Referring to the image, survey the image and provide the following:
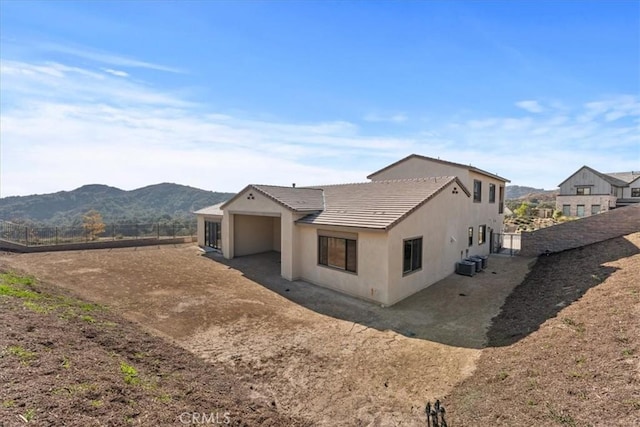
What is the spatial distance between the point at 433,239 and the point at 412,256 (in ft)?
6.23

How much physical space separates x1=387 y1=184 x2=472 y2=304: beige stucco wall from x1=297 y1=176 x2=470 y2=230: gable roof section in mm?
334

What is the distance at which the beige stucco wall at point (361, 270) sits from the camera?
1065 cm

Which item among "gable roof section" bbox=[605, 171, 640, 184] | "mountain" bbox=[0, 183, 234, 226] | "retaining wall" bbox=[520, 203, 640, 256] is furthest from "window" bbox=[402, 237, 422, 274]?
"mountain" bbox=[0, 183, 234, 226]

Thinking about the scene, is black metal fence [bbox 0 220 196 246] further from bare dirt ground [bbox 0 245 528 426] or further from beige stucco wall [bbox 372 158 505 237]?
beige stucco wall [bbox 372 158 505 237]

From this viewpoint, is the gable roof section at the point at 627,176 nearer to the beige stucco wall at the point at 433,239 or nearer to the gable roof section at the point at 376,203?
the beige stucco wall at the point at 433,239

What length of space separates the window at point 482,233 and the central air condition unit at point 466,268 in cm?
456

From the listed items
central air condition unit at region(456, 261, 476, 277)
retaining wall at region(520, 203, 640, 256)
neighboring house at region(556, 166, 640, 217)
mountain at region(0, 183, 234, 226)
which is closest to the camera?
central air condition unit at region(456, 261, 476, 277)

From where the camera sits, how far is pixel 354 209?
43.2 feet

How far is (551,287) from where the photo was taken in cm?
1120

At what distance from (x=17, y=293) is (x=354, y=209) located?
1108cm

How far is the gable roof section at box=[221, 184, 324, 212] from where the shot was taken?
14.5 metres

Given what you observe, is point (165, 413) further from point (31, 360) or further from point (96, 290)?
point (96, 290)

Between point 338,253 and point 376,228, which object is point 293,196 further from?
point 376,228

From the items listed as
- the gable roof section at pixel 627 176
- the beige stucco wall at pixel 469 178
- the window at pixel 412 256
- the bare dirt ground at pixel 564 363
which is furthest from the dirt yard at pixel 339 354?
the gable roof section at pixel 627 176
